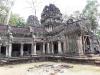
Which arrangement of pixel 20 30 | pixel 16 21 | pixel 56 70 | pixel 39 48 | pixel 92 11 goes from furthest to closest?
A: pixel 16 21 → pixel 92 11 → pixel 39 48 → pixel 20 30 → pixel 56 70

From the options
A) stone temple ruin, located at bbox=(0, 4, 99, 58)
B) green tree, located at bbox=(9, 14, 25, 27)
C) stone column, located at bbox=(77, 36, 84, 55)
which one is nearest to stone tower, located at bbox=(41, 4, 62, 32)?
stone temple ruin, located at bbox=(0, 4, 99, 58)

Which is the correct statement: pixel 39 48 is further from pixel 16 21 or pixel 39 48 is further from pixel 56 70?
pixel 16 21

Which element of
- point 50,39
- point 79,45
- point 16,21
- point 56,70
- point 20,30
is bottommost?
point 56,70

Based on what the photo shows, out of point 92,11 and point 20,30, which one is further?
point 92,11

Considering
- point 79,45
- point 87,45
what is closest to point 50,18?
point 87,45

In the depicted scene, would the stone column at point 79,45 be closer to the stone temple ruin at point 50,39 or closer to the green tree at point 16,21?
the stone temple ruin at point 50,39

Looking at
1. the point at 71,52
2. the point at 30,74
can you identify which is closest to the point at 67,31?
the point at 71,52

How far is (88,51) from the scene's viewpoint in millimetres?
20891

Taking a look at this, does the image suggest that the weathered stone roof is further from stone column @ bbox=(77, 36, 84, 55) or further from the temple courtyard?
the temple courtyard

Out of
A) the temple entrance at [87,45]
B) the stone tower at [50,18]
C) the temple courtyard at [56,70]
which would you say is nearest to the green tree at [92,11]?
the stone tower at [50,18]

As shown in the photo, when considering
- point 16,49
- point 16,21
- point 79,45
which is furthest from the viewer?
point 16,21

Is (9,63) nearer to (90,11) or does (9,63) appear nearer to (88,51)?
(88,51)

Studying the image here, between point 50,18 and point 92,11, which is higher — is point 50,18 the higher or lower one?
the lower one

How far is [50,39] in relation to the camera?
25.5m
